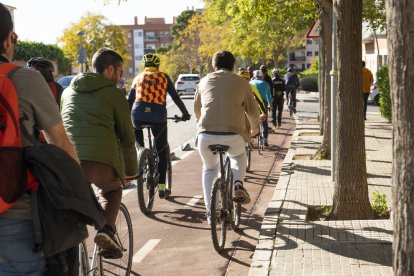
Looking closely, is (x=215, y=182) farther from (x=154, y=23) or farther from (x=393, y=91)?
(x=154, y=23)

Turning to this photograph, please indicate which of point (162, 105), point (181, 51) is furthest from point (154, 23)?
point (162, 105)

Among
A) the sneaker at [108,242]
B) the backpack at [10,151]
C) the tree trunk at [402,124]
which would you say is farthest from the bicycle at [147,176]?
the backpack at [10,151]

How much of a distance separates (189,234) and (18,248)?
4.62 metres

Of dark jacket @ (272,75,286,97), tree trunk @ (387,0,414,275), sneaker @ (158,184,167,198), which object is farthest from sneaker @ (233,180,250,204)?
dark jacket @ (272,75,286,97)

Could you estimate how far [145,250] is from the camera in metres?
6.87

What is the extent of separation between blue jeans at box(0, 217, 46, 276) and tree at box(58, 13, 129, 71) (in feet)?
247

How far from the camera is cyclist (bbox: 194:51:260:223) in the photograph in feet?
22.6

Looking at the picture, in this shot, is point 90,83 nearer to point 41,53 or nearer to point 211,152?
point 211,152

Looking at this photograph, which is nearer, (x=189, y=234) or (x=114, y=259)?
(x=114, y=259)

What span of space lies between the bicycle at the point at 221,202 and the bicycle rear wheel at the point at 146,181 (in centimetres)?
156

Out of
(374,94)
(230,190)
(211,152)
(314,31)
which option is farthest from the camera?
(374,94)

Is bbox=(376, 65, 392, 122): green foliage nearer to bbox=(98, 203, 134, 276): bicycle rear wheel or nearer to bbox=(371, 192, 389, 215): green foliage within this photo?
bbox=(371, 192, 389, 215): green foliage

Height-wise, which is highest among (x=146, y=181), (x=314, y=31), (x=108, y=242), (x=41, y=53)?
(x=41, y=53)

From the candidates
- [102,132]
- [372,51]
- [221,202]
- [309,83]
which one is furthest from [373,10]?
[372,51]
